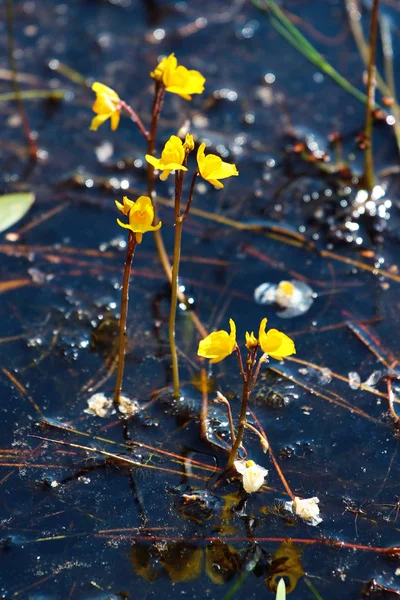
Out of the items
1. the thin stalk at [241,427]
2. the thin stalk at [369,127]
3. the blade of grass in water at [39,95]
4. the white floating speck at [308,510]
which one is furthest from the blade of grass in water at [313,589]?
the blade of grass in water at [39,95]

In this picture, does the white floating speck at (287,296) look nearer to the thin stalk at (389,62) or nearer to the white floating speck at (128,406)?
the white floating speck at (128,406)

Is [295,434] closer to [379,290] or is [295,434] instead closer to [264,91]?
[379,290]

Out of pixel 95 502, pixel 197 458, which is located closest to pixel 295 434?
pixel 197 458

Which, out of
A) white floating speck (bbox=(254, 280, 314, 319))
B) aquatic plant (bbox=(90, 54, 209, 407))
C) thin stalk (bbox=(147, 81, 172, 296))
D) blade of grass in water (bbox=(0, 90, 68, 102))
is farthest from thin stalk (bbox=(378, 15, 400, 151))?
blade of grass in water (bbox=(0, 90, 68, 102))

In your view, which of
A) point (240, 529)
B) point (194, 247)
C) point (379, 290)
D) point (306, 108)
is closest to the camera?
point (240, 529)

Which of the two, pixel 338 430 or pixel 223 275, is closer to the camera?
pixel 338 430

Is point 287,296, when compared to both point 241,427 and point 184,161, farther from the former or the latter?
point 184,161

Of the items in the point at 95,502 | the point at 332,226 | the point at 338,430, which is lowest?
the point at 95,502
